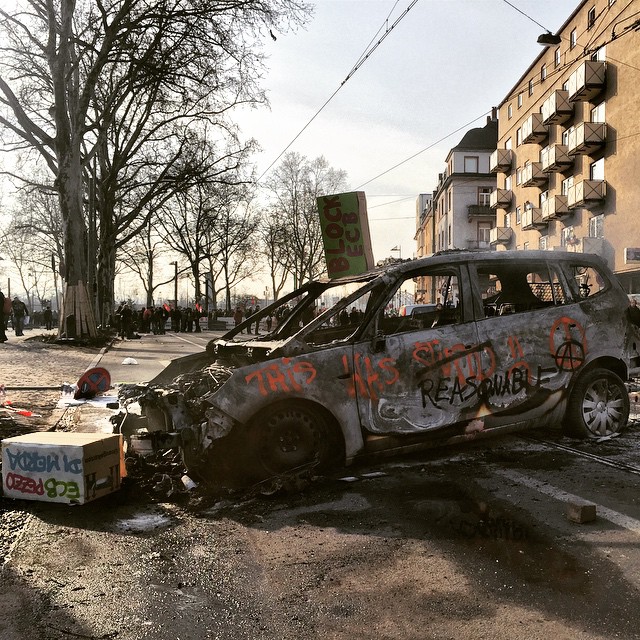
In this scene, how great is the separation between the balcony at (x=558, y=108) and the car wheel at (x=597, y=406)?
33937 millimetres

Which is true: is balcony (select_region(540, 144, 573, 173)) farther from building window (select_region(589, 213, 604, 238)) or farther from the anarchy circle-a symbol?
the anarchy circle-a symbol

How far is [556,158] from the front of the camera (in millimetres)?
37031

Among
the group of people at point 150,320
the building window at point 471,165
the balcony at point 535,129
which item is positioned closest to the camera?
the group of people at point 150,320

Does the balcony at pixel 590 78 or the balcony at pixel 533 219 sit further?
the balcony at pixel 533 219

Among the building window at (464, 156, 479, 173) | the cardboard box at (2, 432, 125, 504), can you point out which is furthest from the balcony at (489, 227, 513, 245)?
the cardboard box at (2, 432, 125, 504)

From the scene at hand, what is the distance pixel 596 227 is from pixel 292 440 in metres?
33.4

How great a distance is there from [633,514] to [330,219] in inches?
219

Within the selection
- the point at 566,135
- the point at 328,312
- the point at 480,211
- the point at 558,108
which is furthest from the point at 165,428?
the point at 480,211

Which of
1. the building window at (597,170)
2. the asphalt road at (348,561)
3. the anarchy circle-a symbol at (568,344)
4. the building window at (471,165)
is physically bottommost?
the asphalt road at (348,561)

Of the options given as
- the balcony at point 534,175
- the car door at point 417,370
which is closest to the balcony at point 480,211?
the balcony at point 534,175

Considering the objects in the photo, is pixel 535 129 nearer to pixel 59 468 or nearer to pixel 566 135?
pixel 566 135

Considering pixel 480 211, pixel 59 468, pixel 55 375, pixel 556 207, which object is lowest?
pixel 59 468

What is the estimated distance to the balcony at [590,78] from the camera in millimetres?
32531

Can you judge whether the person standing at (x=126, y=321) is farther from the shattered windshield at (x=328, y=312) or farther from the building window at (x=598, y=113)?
the building window at (x=598, y=113)
